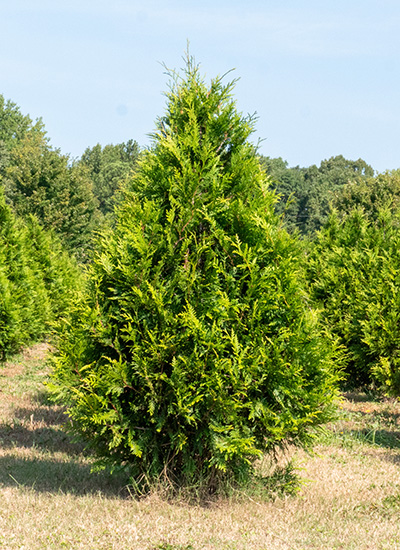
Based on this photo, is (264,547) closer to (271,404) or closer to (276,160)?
(271,404)

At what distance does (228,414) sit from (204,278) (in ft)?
4.58

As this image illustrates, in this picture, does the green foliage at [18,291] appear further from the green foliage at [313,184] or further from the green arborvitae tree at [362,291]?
the green foliage at [313,184]

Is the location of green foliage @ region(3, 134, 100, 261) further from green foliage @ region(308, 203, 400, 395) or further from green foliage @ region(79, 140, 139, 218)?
green foliage @ region(308, 203, 400, 395)

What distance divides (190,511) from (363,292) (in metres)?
8.90

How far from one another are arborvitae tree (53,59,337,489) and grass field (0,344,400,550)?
1.48ft

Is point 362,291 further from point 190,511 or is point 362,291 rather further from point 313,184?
point 313,184

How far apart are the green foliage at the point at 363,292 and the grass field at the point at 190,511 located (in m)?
4.37

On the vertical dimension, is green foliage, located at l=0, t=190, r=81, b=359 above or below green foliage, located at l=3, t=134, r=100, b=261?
below

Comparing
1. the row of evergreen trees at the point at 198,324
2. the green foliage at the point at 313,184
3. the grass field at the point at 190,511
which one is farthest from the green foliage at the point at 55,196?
the row of evergreen trees at the point at 198,324

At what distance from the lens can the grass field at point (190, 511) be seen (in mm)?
4930

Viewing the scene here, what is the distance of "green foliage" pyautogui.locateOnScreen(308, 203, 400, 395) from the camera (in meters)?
12.6

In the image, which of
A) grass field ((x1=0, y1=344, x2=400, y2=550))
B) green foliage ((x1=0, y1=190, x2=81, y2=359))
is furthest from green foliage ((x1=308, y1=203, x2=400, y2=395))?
green foliage ((x1=0, y1=190, x2=81, y2=359))

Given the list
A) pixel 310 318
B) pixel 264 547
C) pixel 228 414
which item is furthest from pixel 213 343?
pixel 264 547

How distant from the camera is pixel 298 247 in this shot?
6234 millimetres
